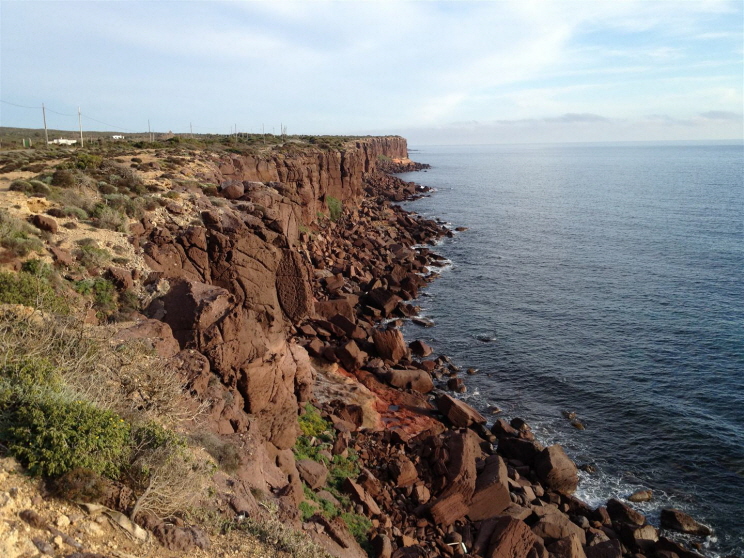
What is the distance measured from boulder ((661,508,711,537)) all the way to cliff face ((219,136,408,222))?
2945cm

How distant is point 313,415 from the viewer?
21406 millimetres

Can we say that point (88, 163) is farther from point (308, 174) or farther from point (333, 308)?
point (308, 174)

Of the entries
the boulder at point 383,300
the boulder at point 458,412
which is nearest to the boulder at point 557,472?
the boulder at point 458,412

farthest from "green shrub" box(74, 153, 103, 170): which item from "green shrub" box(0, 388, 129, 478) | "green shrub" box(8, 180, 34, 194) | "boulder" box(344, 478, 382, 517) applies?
"green shrub" box(0, 388, 129, 478)

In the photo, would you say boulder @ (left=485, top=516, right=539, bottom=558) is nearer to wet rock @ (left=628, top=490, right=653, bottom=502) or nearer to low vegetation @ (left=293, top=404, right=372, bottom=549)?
low vegetation @ (left=293, top=404, right=372, bottom=549)

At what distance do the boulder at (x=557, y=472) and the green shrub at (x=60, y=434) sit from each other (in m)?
18.3

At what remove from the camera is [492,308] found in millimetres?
42125

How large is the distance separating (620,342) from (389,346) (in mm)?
15589

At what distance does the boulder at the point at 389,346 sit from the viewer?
3216 centimetres

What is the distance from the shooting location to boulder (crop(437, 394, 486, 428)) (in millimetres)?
26078

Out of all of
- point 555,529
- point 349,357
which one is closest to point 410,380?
point 349,357

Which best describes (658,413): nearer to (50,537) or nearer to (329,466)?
(329,466)

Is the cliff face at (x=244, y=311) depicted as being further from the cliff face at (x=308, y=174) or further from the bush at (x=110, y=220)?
the cliff face at (x=308, y=174)

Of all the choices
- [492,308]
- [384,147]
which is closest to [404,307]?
[492,308]
